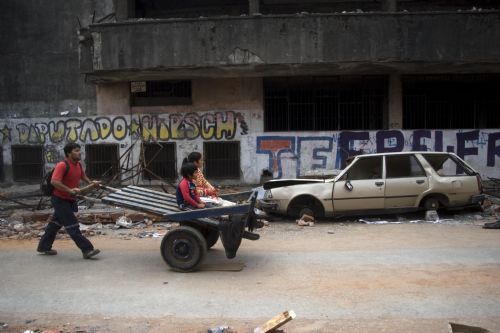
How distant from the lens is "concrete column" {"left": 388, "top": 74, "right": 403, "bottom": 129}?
47.8 feet

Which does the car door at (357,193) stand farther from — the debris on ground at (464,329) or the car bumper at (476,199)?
the debris on ground at (464,329)

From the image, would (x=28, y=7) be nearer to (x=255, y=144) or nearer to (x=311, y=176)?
(x=255, y=144)

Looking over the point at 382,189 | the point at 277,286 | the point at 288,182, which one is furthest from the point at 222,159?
the point at 277,286

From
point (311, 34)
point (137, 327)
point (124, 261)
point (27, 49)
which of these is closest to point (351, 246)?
point (124, 261)

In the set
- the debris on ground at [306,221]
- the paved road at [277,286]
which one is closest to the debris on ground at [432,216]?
the paved road at [277,286]

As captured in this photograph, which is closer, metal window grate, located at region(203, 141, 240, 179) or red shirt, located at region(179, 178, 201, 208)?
red shirt, located at region(179, 178, 201, 208)

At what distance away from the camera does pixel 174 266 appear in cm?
598

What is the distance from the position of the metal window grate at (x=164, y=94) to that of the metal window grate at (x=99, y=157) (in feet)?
5.62

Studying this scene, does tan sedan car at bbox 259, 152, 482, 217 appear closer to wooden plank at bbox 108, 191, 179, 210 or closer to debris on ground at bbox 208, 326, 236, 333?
wooden plank at bbox 108, 191, 179, 210

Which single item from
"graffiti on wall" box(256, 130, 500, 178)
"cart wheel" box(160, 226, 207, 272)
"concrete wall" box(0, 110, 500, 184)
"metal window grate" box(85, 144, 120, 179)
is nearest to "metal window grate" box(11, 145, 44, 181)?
"concrete wall" box(0, 110, 500, 184)

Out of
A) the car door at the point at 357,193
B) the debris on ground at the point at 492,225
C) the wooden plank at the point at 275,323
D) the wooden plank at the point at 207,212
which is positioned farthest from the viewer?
the car door at the point at 357,193

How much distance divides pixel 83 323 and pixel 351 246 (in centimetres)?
433

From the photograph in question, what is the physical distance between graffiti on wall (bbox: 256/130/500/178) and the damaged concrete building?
0.04 m

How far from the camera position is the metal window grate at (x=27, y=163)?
1584cm
